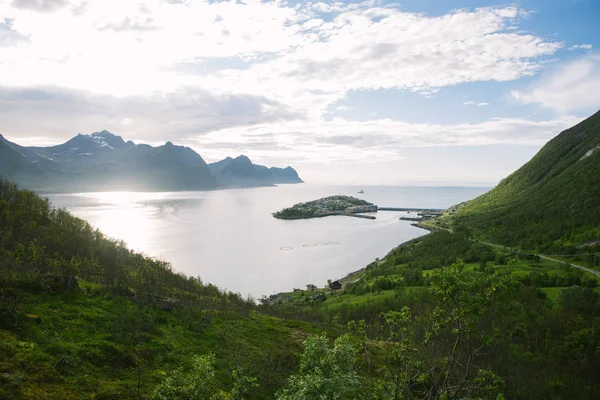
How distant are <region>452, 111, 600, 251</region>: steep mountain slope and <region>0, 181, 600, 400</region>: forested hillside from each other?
48.6 metres

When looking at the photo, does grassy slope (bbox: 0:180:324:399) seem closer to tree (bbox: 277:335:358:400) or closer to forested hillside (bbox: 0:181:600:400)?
forested hillside (bbox: 0:181:600:400)

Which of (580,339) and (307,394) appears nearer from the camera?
(307,394)

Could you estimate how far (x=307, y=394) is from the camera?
34.8 ft

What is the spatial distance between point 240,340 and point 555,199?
132408 mm

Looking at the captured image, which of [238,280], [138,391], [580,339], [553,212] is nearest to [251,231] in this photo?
[238,280]

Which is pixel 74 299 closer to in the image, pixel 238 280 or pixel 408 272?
pixel 238 280

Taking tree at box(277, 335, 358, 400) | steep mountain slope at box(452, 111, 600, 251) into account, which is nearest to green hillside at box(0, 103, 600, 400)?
tree at box(277, 335, 358, 400)

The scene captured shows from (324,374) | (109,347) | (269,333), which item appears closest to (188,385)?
(324,374)

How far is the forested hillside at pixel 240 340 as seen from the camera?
11.8m

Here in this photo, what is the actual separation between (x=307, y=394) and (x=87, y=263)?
1254 inches

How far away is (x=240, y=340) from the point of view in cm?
2544

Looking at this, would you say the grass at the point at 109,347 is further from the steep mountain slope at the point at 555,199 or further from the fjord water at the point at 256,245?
the steep mountain slope at the point at 555,199

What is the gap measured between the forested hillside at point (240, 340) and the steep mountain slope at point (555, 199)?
48.6 meters

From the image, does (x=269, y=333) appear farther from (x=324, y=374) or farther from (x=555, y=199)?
(x=555, y=199)
